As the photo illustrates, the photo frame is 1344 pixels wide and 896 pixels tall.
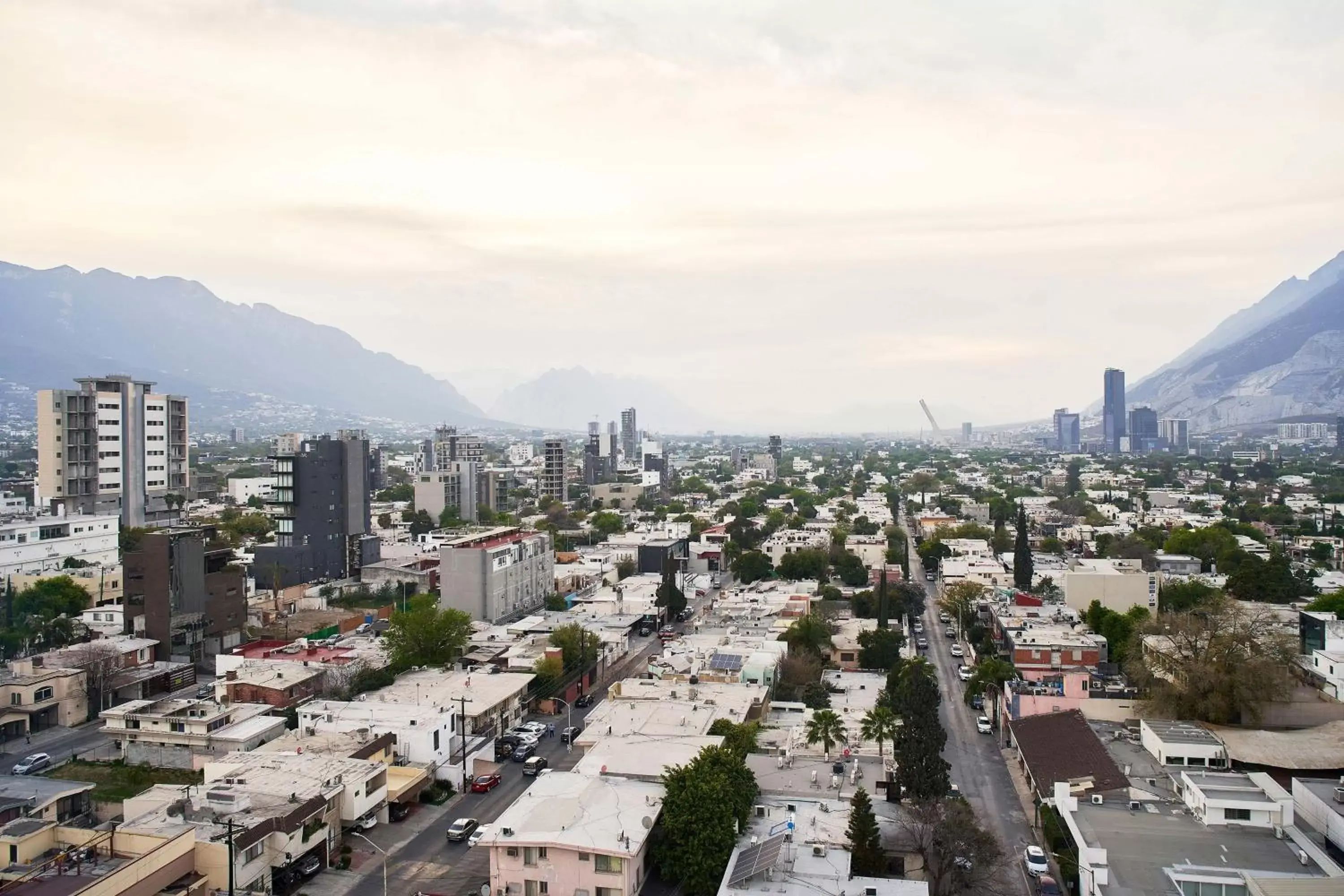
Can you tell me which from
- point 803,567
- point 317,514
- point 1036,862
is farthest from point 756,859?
point 317,514

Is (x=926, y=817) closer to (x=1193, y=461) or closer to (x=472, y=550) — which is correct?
(x=472, y=550)

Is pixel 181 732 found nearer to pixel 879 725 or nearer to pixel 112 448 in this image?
pixel 879 725

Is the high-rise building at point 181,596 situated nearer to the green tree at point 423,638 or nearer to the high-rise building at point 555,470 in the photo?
the green tree at point 423,638

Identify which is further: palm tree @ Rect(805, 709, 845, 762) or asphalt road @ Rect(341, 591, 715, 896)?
palm tree @ Rect(805, 709, 845, 762)

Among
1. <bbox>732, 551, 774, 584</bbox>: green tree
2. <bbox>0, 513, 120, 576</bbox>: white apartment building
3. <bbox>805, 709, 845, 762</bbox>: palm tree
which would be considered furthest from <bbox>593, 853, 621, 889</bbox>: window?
<bbox>0, 513, 120, 576</bbox>: white apartment building

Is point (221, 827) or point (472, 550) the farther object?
point (472, 550)

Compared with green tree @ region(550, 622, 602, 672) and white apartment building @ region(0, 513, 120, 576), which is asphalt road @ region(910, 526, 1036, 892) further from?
white apartment building @ region(0, 513, 120, 576)

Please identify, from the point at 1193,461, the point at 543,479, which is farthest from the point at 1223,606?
the point at 1193,461

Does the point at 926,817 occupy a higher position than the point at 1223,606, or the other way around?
the point at 1223,606
